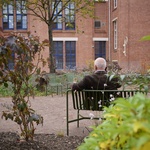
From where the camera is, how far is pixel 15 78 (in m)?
3.79

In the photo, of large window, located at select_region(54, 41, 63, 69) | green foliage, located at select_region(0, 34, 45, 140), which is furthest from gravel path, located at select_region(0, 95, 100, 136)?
large window, located at select_region(54, 41, 63, 69)

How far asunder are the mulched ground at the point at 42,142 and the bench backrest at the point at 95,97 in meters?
0.64

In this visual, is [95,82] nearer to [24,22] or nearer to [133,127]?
[133,127]

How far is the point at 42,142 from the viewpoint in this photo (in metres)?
4.56

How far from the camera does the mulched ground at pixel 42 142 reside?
4.07 metres

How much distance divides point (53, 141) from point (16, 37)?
187 centimetres

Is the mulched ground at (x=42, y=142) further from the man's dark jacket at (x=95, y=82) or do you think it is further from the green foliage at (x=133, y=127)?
the green foliage at (x=133, y=127)

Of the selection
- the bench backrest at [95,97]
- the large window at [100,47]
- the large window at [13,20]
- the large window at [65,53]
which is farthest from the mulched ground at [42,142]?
the large window at [13,20]

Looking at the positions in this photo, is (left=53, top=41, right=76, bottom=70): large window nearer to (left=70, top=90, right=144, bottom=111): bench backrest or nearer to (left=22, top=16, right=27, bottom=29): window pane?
(left=22, top=16, right=27, bottom=29): window pane

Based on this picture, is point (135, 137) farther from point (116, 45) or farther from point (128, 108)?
point (116, 45)

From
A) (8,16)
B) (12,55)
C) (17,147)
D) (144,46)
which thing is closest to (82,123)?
(17,147)

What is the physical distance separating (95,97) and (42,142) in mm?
1173

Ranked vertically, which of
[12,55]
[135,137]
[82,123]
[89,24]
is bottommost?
[82,123]

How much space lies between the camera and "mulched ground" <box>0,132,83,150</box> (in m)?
4.07
